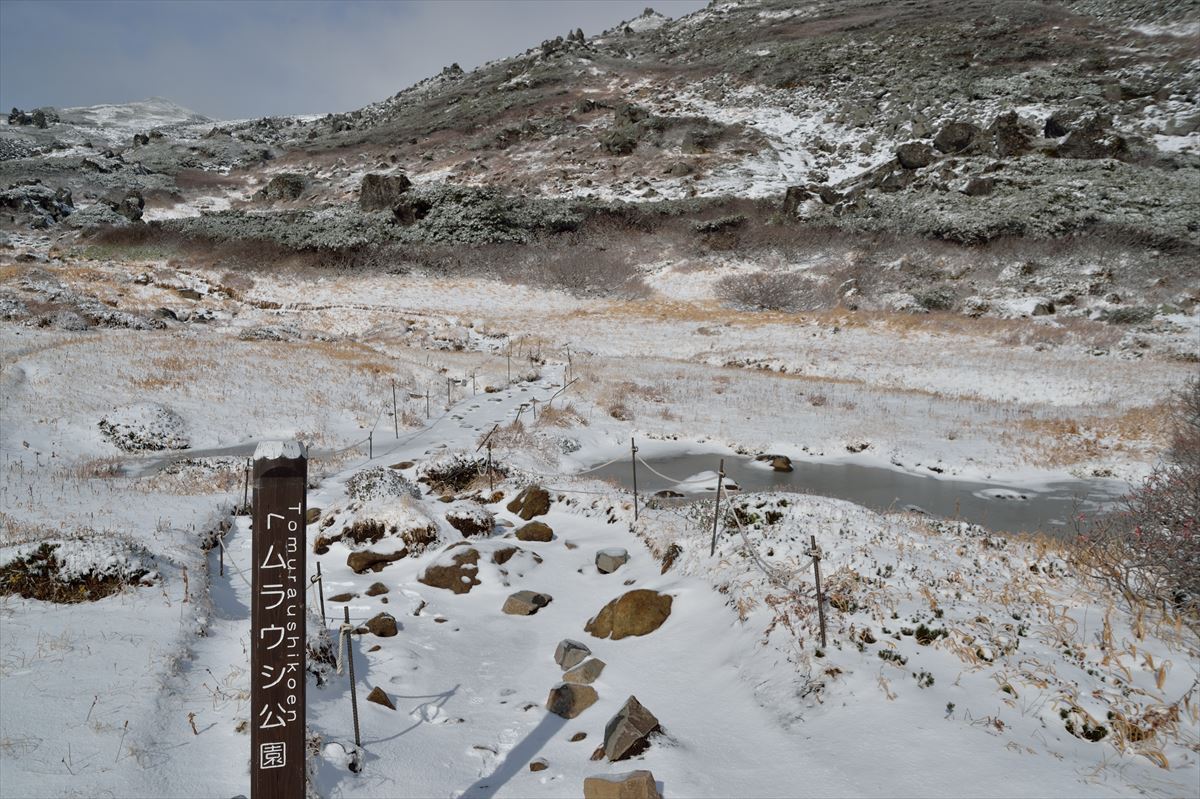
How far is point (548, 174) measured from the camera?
202ft

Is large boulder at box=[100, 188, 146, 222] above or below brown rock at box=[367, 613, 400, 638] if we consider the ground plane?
above

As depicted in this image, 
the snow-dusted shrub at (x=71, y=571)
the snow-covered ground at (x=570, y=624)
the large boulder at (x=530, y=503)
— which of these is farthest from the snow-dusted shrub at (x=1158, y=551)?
the snow-dusted shrub at (x=71, y=571)

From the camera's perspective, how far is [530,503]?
11000 millimetres

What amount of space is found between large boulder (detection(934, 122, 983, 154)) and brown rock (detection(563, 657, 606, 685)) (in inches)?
2254

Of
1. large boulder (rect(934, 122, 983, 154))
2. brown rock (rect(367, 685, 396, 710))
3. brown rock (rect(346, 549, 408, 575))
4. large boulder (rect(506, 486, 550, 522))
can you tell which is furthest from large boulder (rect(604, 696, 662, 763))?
large boulder (rect(934, 122, 983, 154))

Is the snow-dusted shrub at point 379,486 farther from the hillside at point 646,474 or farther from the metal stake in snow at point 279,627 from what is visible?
the metal stake in snow at point 279,627

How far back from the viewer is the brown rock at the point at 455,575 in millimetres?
8242

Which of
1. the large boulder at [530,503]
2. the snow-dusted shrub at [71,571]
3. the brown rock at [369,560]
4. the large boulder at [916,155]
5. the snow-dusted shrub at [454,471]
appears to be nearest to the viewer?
the snow-dusted shrub at [71,571]

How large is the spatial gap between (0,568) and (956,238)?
44485 millimetres

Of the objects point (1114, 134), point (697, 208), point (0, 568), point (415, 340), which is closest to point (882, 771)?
point (0, 568)

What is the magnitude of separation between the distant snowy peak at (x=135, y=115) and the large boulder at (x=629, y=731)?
136 meters

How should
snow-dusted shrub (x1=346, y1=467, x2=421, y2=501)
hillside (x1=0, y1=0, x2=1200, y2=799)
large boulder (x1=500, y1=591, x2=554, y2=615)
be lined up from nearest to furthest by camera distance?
1. hillside (x1=0, y1=0, x2=1200, y2=799)
2. large boulder (x1=500, y1=591, x2=554, y2=615)
3. snow-dusted shrub (x1=346, y1=467, x2=421, y2=501)

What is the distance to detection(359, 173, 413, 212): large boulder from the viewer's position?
2108 inches

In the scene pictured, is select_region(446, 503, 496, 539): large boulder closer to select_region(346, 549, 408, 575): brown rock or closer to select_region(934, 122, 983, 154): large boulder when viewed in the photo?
select_region(346, 549, 408, 575): brown rock
